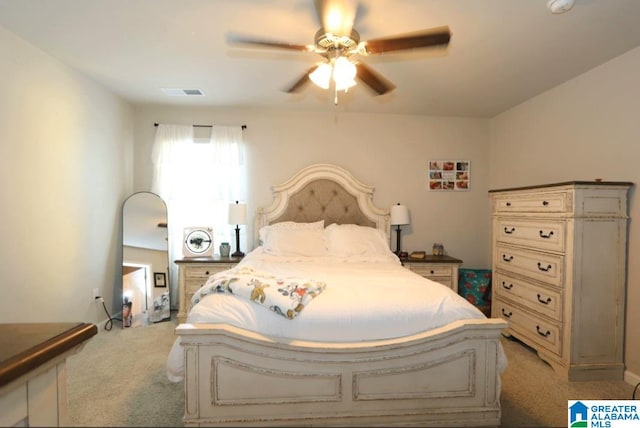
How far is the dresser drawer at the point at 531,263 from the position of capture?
7.43 feet

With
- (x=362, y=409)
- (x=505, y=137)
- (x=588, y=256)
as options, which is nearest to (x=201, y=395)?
(x=362, y=409)

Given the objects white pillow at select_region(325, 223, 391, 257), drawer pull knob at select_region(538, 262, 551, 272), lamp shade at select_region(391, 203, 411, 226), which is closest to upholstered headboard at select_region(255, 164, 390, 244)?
lamp shade at select_region(391, 203, 411, 226)

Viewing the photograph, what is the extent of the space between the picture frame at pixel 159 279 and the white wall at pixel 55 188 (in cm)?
41

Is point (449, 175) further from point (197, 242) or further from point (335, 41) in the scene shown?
point (197, 242)

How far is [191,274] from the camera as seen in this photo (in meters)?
3.12

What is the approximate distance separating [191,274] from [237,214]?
782 millimetres

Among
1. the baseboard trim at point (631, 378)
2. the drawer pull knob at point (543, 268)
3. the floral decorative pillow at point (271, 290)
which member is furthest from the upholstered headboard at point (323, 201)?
the baseboard trim at point (631, 378)

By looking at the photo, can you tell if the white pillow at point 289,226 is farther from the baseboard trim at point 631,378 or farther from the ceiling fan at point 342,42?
the baseboard trim at point 631,378

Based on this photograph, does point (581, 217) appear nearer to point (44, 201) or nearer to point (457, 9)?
point (457, 9)

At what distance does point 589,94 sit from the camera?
2520 mm

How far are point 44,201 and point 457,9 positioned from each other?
322 centimetres

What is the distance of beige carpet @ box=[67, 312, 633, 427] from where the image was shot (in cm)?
88

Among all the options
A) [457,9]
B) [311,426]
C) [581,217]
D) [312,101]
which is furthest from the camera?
[312,101]

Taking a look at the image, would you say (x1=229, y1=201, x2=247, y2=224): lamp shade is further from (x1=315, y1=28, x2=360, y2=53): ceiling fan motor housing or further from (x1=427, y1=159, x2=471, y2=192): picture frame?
(x1=427, y1=159, x2=471, y2=192): picture frame
